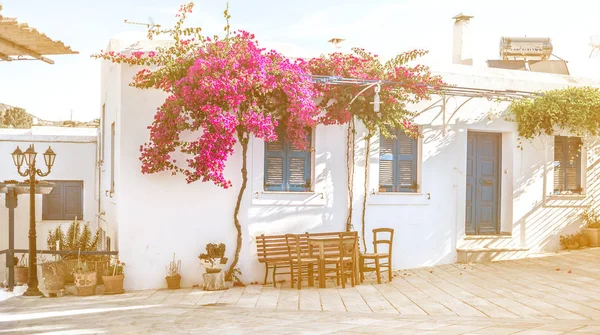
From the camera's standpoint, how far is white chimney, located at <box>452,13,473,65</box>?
1561cm

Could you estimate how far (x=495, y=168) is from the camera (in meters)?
13.8

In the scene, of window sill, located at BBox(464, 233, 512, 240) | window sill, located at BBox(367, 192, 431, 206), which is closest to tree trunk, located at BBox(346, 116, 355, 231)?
window sill, located at BBox(367, 192, 431, 206)

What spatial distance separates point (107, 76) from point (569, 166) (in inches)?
376

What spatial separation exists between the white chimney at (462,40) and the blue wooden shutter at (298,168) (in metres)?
5.40

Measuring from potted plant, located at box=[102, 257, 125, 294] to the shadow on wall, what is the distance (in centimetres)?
754

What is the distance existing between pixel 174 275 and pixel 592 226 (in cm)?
871

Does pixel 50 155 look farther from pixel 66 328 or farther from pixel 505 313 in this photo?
pixel 505 313

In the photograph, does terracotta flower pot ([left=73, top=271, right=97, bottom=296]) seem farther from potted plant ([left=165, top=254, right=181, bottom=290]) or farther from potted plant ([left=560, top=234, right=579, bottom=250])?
potted plant ([left=560, top=234, right=579, bottom=250])

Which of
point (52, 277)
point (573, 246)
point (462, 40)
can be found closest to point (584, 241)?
point (573, 246)

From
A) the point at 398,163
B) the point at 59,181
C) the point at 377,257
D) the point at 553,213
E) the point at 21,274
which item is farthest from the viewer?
the point at 59,181

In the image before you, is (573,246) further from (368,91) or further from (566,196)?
(368,91)

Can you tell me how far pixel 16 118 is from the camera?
32.6 meters

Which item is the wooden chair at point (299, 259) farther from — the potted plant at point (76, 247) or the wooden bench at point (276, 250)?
the potted plant at point (76, 247)

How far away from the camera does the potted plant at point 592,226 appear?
46.4ft
